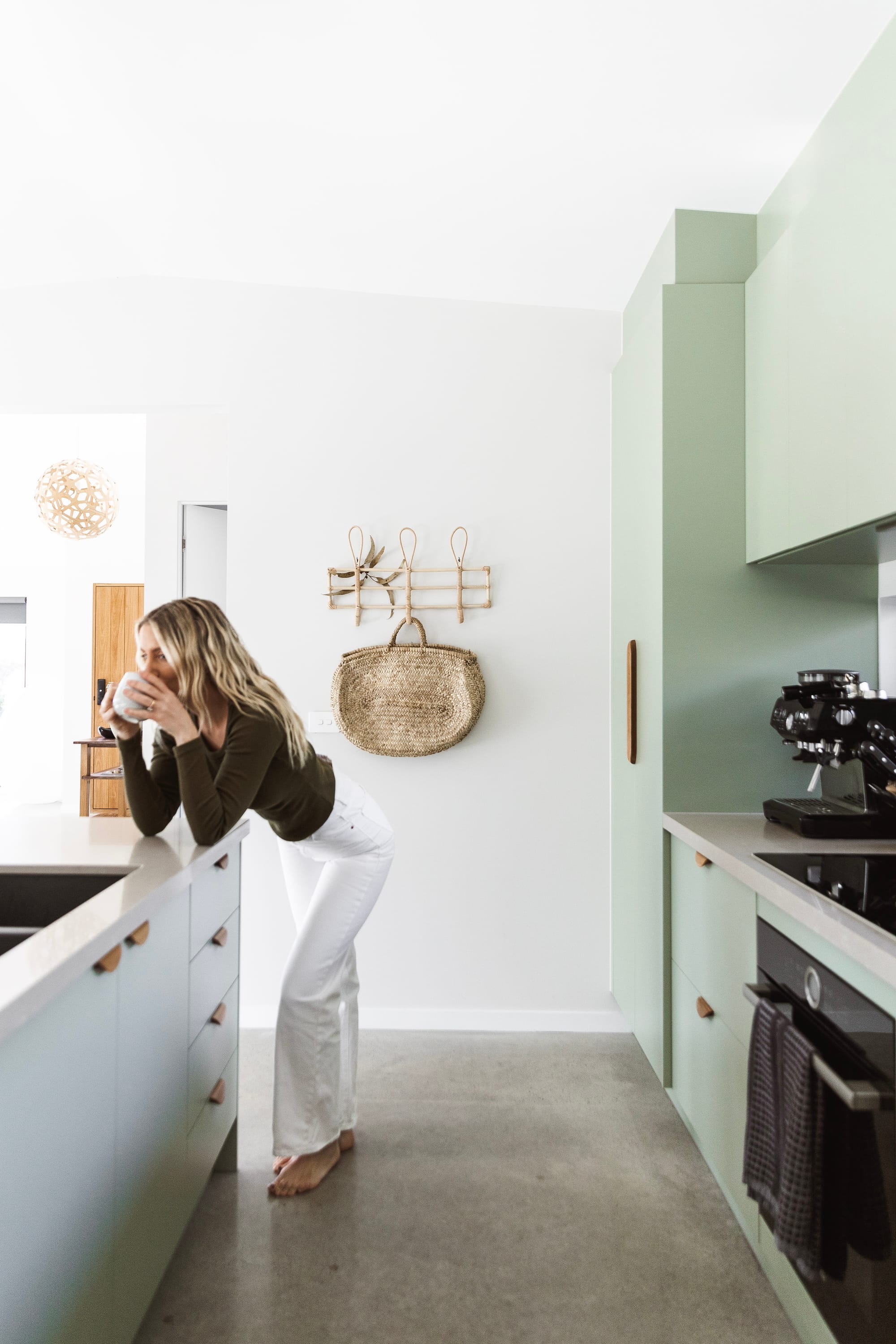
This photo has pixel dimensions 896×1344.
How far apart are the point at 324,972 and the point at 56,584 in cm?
643

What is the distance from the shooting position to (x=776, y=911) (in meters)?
1.58

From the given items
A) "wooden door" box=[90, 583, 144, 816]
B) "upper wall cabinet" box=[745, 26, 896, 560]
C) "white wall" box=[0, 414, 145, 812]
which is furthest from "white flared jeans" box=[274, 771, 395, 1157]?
"wooden door" box=[90, 583, 144, 816]

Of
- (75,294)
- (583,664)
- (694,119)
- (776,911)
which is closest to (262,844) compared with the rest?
(583,664)

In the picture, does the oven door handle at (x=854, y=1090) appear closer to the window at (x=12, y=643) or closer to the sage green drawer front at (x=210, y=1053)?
the sage green drawer front at (x=210, y=1053)

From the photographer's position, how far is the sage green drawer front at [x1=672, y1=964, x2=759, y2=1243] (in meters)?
1.72

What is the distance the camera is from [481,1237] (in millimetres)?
1858

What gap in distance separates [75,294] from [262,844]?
83.1 inches

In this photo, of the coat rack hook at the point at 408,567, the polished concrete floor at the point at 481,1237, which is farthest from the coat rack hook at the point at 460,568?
the polished concrete floor at the point at 481,1237

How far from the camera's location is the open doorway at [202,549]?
3715mm

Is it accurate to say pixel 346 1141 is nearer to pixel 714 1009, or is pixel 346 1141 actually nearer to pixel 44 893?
pixel 714 1009

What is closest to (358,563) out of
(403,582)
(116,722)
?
(403,582)

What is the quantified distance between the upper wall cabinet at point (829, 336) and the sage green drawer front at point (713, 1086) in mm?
1152

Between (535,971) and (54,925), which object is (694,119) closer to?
(54,925)

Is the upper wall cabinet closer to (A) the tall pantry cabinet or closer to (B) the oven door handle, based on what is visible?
(A) the tall pantry cabinet
